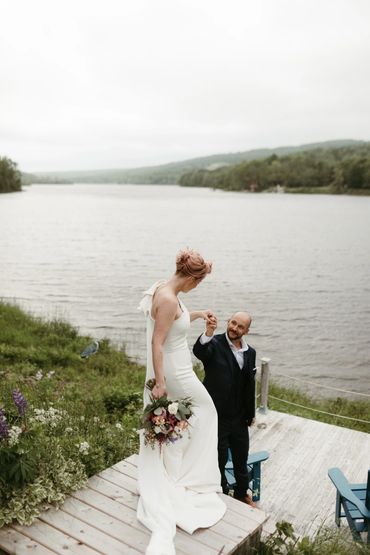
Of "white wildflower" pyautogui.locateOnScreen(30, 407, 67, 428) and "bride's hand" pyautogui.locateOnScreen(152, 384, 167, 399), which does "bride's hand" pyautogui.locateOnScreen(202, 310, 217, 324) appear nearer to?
"bride's hand" pyautogui.locateOnScreen(152, 384, 167, 399)

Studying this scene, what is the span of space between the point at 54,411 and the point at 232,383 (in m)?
2.19

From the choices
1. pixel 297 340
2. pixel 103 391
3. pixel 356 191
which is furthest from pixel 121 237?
pixel 356 191

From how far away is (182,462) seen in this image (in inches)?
186

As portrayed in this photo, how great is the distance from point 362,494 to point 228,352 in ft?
7.37

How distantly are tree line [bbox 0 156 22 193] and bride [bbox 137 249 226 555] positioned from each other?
114m

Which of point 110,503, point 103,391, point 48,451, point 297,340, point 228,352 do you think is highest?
point 228,352

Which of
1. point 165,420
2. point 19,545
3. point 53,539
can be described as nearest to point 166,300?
point 165,420

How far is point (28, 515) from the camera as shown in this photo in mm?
4152

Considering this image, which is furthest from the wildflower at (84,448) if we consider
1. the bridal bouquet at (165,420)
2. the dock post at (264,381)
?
the dock post at (264,381)

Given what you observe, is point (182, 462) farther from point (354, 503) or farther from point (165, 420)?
point (354, 503)

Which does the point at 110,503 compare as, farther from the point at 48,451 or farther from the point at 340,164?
the point at 340,164

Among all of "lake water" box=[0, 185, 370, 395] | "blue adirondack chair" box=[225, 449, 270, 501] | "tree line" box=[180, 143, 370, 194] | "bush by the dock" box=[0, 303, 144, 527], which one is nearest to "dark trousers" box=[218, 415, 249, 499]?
"blue adirondack chair" box=[225, 449, 270, 501]

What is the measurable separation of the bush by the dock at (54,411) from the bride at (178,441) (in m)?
0.76

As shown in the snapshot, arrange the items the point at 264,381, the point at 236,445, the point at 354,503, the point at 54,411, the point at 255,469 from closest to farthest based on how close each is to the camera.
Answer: the point at 354,503, the point at 236,445, the point at 54,411, the point at 255,469, the point at 264,381
